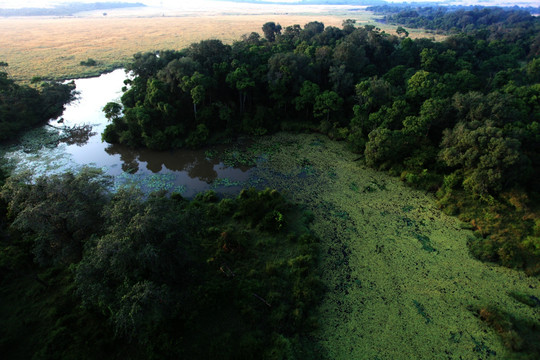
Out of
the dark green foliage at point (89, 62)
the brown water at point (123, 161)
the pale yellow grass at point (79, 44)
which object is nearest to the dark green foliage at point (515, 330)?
the brown water at point (123, 161)

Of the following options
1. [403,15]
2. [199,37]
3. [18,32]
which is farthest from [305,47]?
[403,15]

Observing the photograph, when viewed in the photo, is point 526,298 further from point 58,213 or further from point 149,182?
point 149,182

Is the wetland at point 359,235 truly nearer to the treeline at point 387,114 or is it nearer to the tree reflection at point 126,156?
the tree reflection at point 126,156

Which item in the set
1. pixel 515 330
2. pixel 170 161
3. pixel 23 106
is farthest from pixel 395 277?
pixel 23 106

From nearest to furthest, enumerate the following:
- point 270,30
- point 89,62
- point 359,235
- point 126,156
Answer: point 359,235, point 126,156, point 89,62, point 270,30

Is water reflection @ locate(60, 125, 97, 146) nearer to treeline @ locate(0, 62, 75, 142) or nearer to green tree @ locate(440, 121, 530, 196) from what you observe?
treeline @ locate(0, 62, 75, 142)

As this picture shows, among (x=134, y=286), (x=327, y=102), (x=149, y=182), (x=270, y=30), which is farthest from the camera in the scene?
(x=270, y=30)
